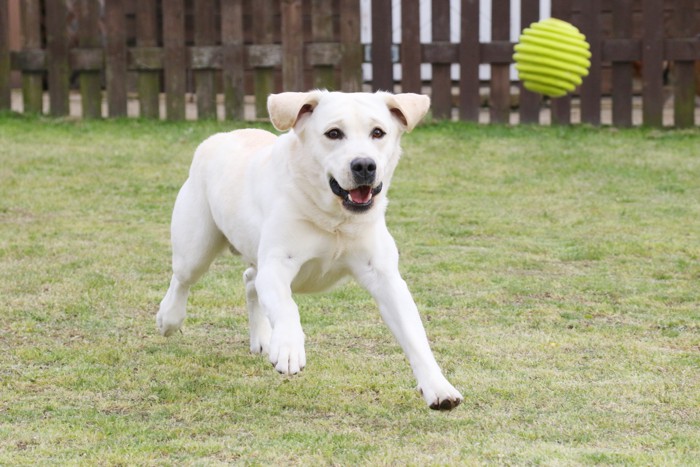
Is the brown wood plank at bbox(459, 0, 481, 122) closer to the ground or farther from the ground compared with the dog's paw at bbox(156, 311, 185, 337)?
farther from the ground

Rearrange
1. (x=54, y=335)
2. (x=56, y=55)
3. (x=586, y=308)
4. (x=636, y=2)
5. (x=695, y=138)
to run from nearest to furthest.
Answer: (x=54, y=335) < (x=586, y=308) < (x=695, y=138) < (x=56, y=55) < (x=636, y=2)

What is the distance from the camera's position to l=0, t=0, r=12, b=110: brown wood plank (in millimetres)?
12852

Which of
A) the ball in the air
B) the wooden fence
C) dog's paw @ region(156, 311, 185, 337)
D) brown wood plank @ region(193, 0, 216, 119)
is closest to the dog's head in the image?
dog's paw @ region(156, 311, 185, 337)

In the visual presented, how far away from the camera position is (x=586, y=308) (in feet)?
20.7

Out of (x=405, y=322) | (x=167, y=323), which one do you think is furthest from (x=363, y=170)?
(x=167, y=323)

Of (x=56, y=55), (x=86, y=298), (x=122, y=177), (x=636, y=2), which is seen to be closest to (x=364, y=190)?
(x=86, y=298)

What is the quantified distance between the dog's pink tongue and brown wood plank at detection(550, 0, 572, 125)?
7.77 meters

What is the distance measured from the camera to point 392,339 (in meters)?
5.69

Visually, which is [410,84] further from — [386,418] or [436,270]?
[386,418]

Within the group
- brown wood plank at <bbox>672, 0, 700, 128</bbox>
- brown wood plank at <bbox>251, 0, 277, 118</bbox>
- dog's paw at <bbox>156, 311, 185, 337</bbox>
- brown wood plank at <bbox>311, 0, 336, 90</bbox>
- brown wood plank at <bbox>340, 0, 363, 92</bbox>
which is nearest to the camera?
dog's paw at <bbox>156, 311, 185, 337</bbox>

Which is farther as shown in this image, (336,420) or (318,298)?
(318,298)

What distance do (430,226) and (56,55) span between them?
233 inches

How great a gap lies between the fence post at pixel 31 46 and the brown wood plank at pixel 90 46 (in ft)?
1.45

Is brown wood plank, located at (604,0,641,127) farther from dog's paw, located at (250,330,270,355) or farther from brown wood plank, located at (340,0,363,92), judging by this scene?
dog's paw, located at (250,330,270,355)
